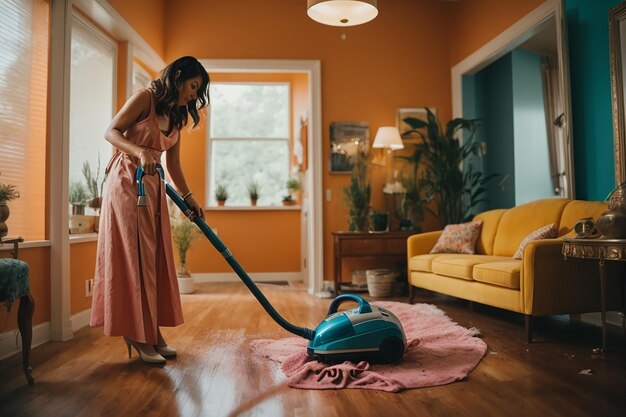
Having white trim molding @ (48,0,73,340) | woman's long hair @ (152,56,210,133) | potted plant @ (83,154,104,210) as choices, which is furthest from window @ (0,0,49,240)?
woman's long hair @ (152,56,210,133)

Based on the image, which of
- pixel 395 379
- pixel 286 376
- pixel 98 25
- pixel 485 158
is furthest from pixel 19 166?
pixel 485 158

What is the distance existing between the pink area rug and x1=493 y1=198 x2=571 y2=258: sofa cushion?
97 centimetres

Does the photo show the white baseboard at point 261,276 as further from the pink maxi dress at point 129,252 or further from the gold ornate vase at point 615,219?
the gold ornate vase at point 615,219

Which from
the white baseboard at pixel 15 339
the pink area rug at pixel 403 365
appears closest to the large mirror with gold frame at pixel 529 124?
the pink area rug at pixel 403 365

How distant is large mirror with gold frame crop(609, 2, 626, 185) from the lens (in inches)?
124

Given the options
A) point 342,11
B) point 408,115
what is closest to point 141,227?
point 342,11

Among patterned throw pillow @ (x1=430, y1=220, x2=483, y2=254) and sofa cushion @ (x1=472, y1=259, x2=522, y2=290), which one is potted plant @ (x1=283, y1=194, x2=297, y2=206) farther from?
sofa cushion @ (x1=472, y1=259, x2=522, y2=290)

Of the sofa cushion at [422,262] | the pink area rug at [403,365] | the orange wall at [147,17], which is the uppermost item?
the orange wall at [147,17]

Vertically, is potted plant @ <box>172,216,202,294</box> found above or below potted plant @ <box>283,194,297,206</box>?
below

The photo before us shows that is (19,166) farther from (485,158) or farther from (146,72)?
(485,158)

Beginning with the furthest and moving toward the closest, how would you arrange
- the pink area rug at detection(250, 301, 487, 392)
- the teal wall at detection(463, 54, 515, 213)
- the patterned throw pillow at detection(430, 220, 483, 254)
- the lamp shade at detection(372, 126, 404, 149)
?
the teal wall at detection(463, 54, 515, 213) → the lamp shade at detection(372, 126, 404, 149) → the patterned throw pillow at detection(430, 220, 483, 254) → the pink area rug at detection(250, 301, 487, 392)

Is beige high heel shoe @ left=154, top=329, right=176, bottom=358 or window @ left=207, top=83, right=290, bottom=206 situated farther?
window @ left=207, top=83, right=290, bottom=206

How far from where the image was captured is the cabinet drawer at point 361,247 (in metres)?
4.73

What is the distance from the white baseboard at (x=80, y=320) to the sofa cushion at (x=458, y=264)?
101 inches
